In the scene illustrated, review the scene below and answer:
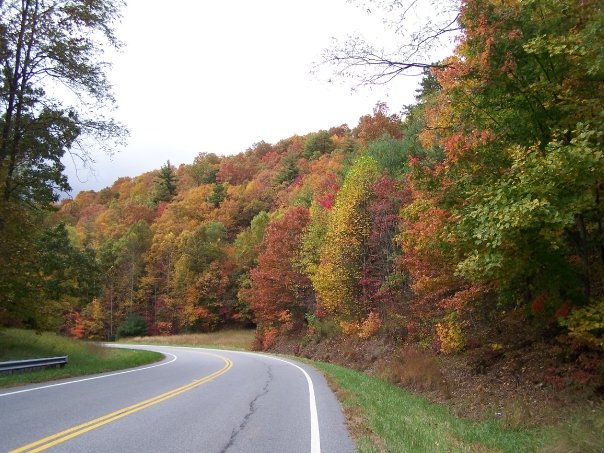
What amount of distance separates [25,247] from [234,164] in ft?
327

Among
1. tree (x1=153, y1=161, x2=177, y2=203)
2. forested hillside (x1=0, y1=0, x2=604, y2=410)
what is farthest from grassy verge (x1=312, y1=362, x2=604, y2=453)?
tree (x1=153, y1=161, x2=177, y2=203)

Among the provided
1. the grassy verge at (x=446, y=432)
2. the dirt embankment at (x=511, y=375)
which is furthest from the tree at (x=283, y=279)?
the grassy verge at (x=446, y=432)

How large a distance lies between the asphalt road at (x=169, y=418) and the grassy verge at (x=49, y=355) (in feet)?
5.58

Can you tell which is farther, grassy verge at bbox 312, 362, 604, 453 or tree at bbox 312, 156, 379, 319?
tree at bbox 312, 156, 379, 319

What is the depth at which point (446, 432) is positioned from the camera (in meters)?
8.23

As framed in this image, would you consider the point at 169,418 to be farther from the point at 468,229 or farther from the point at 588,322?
the point at 588,322

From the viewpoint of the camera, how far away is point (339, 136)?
97812mm

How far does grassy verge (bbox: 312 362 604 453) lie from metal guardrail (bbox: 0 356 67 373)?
34.7 feet

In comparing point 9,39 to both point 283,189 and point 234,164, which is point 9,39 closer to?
point 283,189

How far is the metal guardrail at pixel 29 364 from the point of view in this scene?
15.1 metres

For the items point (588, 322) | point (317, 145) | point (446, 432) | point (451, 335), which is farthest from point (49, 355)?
point (317, 145)

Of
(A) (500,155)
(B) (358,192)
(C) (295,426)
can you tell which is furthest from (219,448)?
(B) (358,192)

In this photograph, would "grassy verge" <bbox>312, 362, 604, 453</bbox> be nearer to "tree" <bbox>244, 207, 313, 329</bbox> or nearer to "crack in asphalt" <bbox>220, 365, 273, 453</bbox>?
"crack in asphalt" <bbox>220, 365, 273, 453</bbox>

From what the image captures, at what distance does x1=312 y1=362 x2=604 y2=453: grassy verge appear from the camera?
22.0 feet
